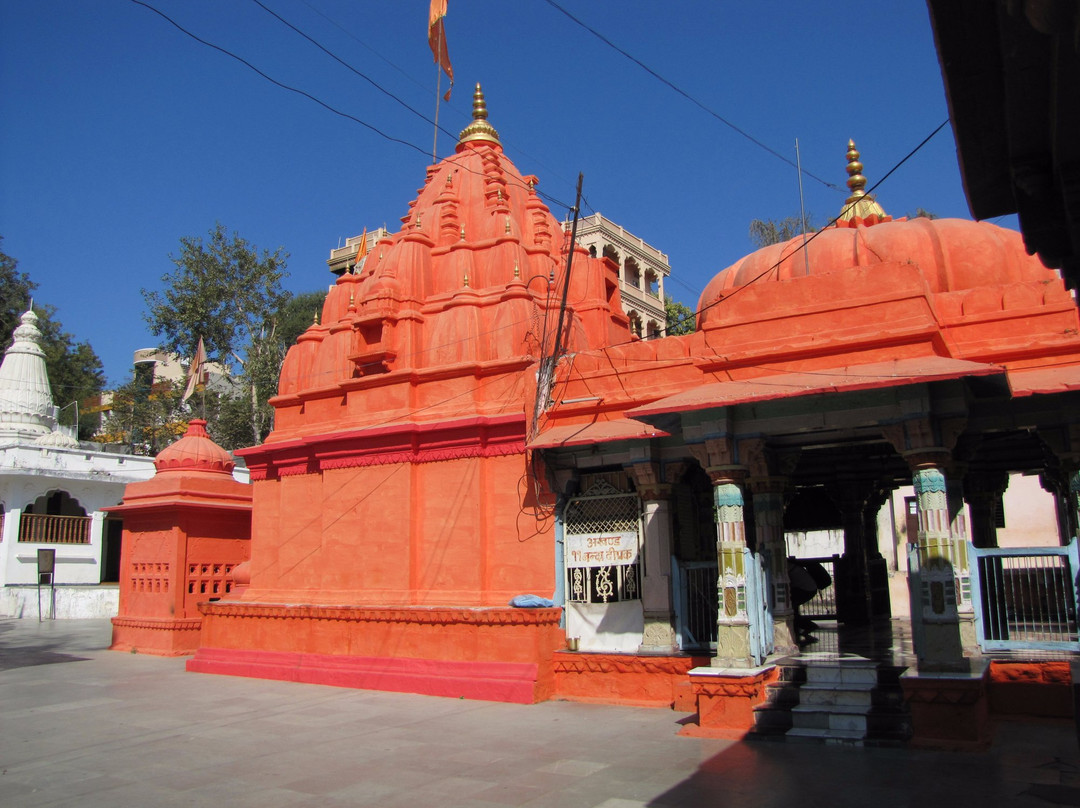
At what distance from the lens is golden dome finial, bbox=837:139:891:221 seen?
43.9ft

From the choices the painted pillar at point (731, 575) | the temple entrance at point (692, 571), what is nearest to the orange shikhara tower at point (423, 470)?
the temple entrance at point (692, 571)

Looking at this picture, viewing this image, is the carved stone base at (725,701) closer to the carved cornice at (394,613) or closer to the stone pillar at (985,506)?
the carved cornice at (394,613)

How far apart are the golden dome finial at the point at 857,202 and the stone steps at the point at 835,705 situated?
23.5ft

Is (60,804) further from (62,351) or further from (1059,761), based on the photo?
(62,351)

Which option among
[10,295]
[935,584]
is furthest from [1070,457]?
[10,295]

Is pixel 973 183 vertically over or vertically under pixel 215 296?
under

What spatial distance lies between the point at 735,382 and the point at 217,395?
2637cm

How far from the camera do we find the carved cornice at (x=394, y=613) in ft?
35.7

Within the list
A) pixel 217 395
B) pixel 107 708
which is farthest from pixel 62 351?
pixel 107 708

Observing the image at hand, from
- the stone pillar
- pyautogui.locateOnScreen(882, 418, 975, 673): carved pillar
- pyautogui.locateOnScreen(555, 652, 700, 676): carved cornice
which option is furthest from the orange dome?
pyautogui.locateOnScreen(555, 652, 700, 676): carved cornice

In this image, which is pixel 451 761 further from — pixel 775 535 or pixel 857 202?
pixel 857 202

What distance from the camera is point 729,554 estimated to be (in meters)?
9.09

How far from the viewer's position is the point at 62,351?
42.5m

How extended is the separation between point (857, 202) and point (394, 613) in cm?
890
